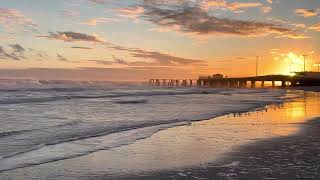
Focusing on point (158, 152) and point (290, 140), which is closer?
point (158, 152)

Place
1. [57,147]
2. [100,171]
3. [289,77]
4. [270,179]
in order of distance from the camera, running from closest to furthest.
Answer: [270,179] → [100,171] → [57,147] → [289,77]

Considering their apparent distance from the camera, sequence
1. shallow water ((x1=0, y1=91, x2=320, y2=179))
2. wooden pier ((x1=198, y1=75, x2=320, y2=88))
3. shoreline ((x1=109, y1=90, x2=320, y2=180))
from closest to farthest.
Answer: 1. shoreline ((x1=109, y1=90, x2=320, y2=180))
2. shallow water ((x1=0, y1=91, x2=320, y2=179))
3. wooden pier ((x1=198, y1=75, x2=320, y2=88))

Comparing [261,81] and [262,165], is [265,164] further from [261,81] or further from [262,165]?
[261,81]

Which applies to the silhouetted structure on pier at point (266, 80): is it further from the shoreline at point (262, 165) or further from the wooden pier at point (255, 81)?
the shoreline at point (262, 165)

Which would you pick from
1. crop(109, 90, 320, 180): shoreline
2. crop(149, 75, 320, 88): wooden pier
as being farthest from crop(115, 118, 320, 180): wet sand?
crop(149, 75, 320, 88): wooden pier

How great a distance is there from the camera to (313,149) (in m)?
9.45

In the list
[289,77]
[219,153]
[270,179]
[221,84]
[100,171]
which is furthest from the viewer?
[221,84]

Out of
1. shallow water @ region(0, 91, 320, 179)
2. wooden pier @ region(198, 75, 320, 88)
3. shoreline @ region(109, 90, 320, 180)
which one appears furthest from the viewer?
wooden pier @ region(198, 75, 320, 88)

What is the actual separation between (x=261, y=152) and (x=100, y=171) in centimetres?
375

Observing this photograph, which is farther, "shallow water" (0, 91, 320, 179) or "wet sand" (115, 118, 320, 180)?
"shallow water" (0, 91, 320, 179)

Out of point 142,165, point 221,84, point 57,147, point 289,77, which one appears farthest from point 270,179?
point 221,84

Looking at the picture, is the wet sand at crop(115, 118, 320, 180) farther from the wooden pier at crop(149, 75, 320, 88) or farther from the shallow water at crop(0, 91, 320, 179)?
the wooden pier at crop(149, 75, 320, 88)

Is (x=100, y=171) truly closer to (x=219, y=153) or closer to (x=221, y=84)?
(x=219, y=153)

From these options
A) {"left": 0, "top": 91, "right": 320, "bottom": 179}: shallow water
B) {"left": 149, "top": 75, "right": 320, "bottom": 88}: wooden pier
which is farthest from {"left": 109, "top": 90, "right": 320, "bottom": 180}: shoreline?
{"left": 149, "top": 75, "right": 320, "bottom": 88}: wooden pier
